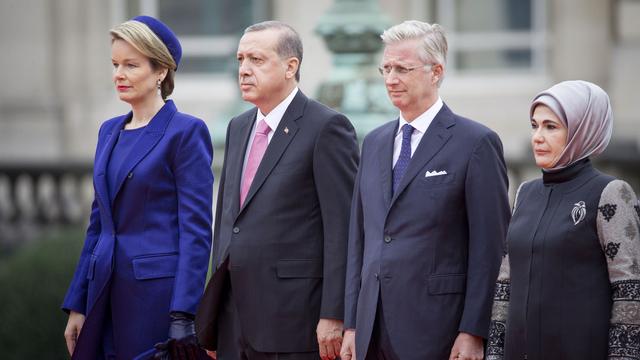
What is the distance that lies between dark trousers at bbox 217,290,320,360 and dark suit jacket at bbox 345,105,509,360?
307 millimetres

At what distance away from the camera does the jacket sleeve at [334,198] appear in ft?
17.9

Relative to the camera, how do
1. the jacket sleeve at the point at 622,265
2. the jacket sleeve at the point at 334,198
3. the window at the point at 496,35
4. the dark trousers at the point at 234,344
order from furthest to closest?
the window at the point at 496,35
the dark trousers at the point at 234,344
the jacket sleeve at the point at 334,198
the jacket sleeve at the point at 622,265

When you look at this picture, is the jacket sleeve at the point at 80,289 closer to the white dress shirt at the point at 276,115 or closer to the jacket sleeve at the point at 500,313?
the white dress shirt at the point at 276,115

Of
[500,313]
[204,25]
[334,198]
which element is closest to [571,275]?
[500,313]

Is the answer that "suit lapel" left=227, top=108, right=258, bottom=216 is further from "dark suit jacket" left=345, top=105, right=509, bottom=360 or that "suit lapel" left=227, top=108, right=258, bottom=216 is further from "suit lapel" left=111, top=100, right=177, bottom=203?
"dark suit jacket" left=345, top=105, right=509, bottom=360

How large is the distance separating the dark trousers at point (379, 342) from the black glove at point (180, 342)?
2.32 ft

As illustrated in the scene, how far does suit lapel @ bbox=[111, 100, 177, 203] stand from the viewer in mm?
5648

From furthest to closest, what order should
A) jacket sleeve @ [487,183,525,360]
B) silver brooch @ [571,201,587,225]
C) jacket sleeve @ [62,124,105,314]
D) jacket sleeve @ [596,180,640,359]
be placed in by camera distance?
jacket sleeve @ [62,124,105,314] < jacket sleeve @ [487,183,525,360] < silver brooch @ [571,201,587,225] < jacket sleeve @ [596,180,640,359]

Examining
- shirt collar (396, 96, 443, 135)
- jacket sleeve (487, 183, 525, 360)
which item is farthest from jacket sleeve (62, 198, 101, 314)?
jacket sleeve (487, 183, 525, 360)

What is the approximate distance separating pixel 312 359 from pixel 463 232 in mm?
788

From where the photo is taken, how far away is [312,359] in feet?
18.2

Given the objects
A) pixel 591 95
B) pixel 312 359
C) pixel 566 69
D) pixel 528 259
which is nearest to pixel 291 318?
pixel 312 359

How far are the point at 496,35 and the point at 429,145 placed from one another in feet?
43.2

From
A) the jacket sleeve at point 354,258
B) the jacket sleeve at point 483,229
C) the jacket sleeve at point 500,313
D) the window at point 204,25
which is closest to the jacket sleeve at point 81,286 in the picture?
the jacket sleeve at point 354,258
